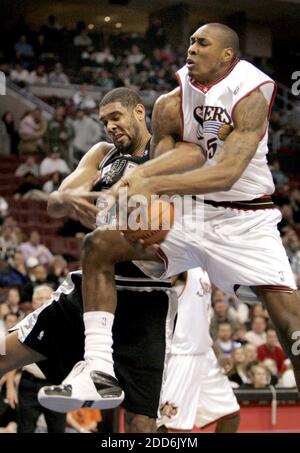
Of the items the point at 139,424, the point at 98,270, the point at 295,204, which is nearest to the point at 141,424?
the point at 139,424

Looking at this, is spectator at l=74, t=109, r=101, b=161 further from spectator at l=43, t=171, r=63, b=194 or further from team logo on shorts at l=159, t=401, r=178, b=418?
team logo on shorts at l=159, t=401, r=178, b=418

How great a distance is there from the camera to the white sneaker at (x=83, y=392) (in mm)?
3834

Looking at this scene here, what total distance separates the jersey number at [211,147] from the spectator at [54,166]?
9.26 meters

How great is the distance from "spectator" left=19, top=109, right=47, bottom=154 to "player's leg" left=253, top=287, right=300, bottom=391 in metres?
10.7

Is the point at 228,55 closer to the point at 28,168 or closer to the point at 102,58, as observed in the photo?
the point at 28,168

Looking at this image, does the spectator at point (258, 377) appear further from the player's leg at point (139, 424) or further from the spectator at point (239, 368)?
the player's leg at point (139, 424)

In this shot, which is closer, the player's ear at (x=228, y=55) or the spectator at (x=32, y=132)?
the player's ear at (x=228, y=55)

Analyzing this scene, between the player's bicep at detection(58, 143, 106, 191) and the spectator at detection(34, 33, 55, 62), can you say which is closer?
the player's bicep at detection(58, 143, 106, 191)

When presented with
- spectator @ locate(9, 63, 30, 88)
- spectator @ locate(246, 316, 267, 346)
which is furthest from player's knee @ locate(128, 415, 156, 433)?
spectator @ locate(9, 63, 30, 88)

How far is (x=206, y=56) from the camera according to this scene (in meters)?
4.20

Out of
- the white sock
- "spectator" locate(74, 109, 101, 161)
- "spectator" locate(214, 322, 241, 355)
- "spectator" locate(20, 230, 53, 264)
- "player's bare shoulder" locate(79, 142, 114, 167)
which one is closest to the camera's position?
the white sock

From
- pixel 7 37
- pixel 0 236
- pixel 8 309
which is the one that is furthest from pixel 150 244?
pixel 7 37

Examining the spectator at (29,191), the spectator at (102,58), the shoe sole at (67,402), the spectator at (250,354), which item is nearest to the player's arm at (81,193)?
the shoe sole at (67,402)

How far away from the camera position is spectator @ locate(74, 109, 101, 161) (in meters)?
14.7
